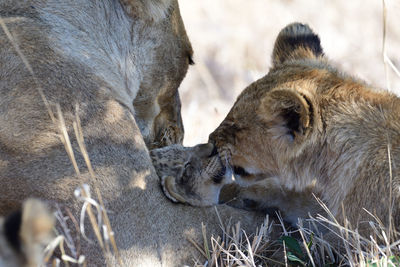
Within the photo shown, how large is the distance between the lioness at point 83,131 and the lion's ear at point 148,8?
15 cm

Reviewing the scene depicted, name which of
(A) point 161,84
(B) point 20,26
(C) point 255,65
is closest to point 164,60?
(A) point 161,84

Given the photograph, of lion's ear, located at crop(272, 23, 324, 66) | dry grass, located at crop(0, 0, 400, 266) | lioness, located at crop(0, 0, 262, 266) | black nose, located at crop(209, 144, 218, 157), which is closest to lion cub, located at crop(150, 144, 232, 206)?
black nose, located at crop(209, 144, 218, 157)

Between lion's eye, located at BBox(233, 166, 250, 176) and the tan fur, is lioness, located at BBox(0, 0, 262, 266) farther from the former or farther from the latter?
the tan fur

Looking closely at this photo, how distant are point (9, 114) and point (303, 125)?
129 centimetres

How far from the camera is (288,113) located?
9.42 feet

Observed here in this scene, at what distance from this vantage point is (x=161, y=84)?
12.3 ft

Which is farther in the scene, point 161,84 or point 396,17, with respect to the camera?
point 396,17

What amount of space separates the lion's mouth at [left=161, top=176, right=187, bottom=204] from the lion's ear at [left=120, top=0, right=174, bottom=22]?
102 centimetres

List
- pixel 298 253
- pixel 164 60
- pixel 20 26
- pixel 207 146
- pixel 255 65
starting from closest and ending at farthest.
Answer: pixel 298 253 < pixel 20 26 < pixel 207 146 < pixel 164 60 < pixel 255 65

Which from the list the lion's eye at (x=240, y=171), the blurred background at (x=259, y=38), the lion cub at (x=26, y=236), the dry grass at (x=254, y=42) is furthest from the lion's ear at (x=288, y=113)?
the blurred background at (x=259, y=38)

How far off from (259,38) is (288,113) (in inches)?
221

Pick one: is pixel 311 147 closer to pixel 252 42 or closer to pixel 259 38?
pixel 252 42

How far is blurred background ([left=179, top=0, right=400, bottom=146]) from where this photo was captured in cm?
727

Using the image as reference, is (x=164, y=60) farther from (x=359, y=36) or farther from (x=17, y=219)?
(x=359, y=36)
